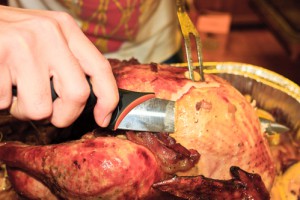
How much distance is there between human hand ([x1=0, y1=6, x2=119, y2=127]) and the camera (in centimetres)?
83

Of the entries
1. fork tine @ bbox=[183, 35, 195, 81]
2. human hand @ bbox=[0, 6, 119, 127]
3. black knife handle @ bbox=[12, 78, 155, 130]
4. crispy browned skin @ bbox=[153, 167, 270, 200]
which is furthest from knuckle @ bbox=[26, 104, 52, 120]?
fork tine @ bbox=[183, 35, 195, 81]

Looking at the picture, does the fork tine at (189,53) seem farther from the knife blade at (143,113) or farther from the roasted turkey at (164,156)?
the knife blade at (143,113)

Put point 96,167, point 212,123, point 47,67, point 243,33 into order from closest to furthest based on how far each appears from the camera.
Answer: point 47,67 → point 96,167 → point 212,123 → point 243,33

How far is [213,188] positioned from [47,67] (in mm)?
506

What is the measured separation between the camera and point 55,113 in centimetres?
91

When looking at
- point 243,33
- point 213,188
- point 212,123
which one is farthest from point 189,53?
point 243,33

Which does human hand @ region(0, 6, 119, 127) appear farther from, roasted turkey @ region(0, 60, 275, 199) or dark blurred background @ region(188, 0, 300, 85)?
dark blurred background @ region(188, 0, 300, 85)

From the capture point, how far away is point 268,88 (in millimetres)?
1443

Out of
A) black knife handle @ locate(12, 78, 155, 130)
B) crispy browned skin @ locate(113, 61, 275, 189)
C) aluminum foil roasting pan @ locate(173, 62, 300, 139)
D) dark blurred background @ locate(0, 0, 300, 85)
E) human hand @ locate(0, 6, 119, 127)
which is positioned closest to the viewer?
human hand @ locate(0, 6, 119, 127)

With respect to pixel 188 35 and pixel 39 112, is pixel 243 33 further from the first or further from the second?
pixel 39 112

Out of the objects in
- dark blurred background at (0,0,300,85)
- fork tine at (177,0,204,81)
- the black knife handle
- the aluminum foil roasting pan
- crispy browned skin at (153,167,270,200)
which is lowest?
dark blurred background at (0,0,300,85)

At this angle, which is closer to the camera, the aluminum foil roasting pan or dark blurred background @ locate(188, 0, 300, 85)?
the aluminum foil roasting pan

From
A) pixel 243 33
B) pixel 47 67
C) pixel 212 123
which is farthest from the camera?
pixel 243 33

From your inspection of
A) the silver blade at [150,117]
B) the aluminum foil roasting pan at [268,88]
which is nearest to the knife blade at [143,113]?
the silver blade at [150,117]
